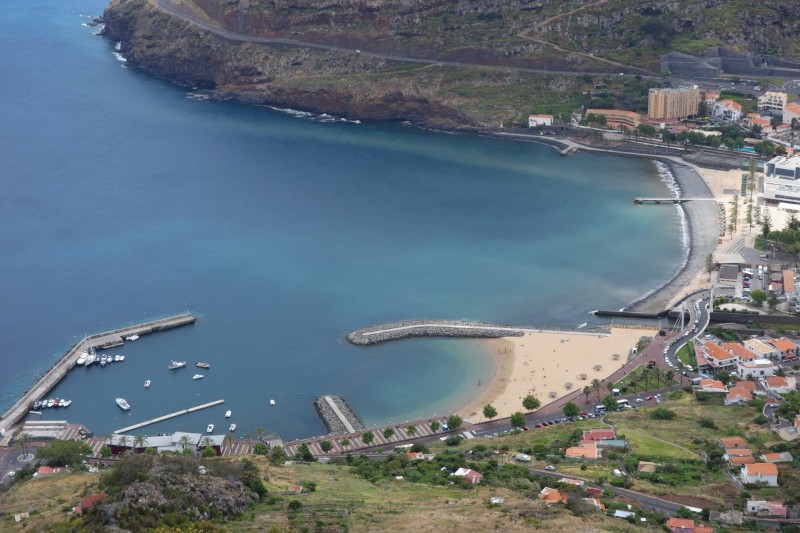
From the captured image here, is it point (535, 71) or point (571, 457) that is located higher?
point (535, 71)

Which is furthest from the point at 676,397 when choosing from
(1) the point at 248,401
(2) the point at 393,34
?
(2) the point at 393,34

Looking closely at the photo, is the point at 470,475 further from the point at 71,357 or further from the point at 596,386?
the point at 71,357

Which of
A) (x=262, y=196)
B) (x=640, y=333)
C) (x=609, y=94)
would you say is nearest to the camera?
(x=640, y=333)

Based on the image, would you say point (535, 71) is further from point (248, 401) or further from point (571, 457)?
point (571, 457)

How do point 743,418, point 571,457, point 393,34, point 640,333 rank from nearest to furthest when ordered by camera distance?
point 571,457 → point 743,418 → point 640,333 → point 393,34

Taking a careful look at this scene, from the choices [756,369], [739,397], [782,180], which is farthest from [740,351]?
[782,180]

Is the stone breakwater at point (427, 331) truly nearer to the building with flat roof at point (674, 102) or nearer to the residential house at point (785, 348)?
the residential house at point (785, 348)
